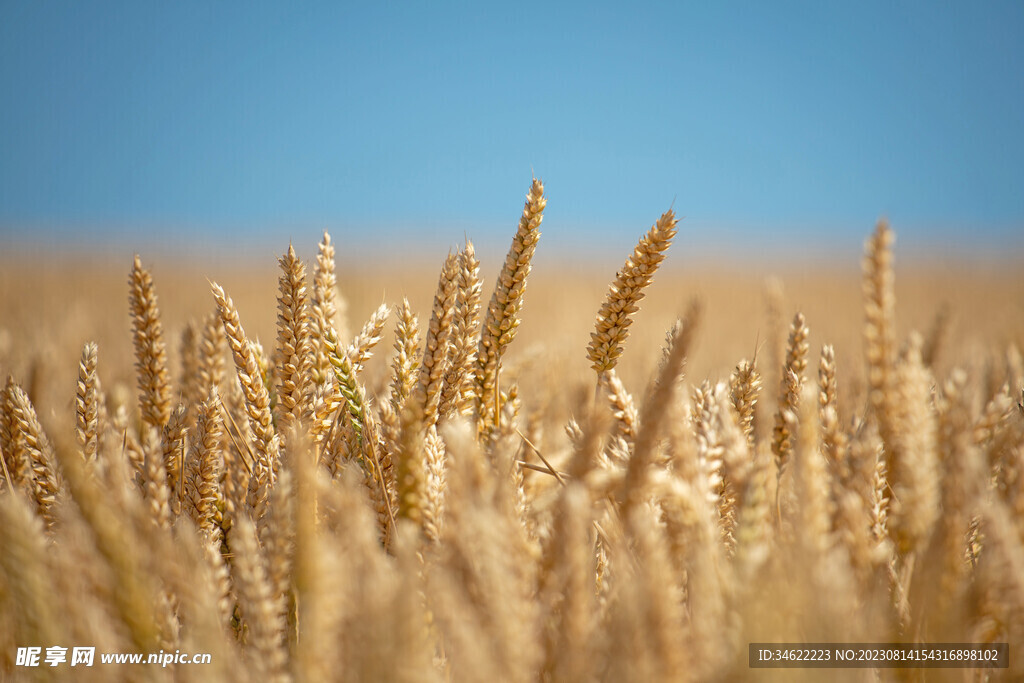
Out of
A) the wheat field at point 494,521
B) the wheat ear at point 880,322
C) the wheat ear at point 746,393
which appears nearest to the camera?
the wheat field at point 494,521

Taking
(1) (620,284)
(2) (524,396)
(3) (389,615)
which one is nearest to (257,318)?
(2) (524,396)

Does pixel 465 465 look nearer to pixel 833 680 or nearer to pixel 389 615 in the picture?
pixel 389 615

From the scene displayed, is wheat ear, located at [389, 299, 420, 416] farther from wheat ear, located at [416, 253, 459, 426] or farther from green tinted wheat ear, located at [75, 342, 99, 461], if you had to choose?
green tinted wheat ear, located at [75, 342, 99, 461]

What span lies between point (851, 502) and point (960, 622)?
0.20 m

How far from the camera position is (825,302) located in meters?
9.63

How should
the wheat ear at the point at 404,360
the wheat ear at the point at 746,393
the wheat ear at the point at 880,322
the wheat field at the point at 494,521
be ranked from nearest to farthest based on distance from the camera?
the wheat field at the point at 494,521 < the wheat ear at the point at 880,322 < the wheat ear at the point at 404,360 < the wheat ear at the point at 746,393

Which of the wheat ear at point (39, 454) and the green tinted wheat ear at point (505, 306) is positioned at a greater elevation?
the green tinted wheat ear at point (505, 306)

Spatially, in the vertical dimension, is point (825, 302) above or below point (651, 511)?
above

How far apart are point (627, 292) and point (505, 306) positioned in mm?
259

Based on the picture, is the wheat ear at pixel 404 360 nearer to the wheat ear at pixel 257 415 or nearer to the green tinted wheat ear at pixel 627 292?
the wheat ear at pixel 257 415

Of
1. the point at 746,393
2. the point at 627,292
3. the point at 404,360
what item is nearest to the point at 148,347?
the point at 404,360

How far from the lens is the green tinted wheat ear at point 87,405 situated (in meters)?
1.32

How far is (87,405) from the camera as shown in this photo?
1333mm

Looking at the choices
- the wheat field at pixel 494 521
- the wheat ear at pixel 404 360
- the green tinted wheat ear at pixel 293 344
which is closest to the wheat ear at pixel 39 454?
the wheat field at pixel 494 521
